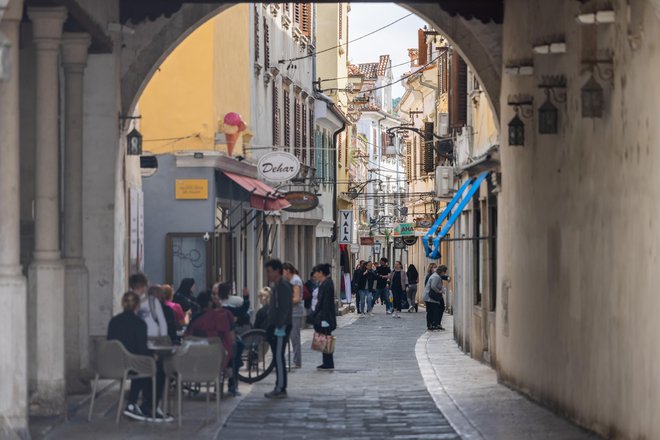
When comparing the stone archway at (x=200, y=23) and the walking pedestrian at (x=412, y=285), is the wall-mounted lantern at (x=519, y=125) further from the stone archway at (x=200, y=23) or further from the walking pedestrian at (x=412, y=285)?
the walking pedestrian at (x=412, y=285)

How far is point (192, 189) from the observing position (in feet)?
88.2

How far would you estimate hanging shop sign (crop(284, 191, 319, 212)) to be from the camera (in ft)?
111

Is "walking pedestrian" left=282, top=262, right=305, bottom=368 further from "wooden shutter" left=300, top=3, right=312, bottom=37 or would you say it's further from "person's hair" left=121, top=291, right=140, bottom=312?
"wooden shutter" left=300, top=3, right=312, bottom=37

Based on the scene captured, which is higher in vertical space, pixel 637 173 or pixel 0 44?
pixel 0 44

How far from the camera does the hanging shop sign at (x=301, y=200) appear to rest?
33906 millimetres

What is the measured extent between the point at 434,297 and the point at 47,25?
20260 mm

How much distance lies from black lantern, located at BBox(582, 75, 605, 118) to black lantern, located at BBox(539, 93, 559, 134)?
2406 millimetres

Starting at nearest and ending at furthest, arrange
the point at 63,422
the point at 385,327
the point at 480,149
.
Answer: the point at 63,422 < the point at 480,149 < the point at 385,327

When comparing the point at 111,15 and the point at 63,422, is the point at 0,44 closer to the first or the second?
the point at 63,422

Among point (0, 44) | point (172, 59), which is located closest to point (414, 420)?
point (0, 44)

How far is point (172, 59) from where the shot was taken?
87.8 feet

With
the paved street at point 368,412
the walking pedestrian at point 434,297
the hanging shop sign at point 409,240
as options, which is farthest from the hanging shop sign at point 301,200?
the hanging shop sign at point 409,240

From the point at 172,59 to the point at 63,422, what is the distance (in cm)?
1294

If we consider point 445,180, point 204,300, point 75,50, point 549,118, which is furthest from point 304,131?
point 549,118
